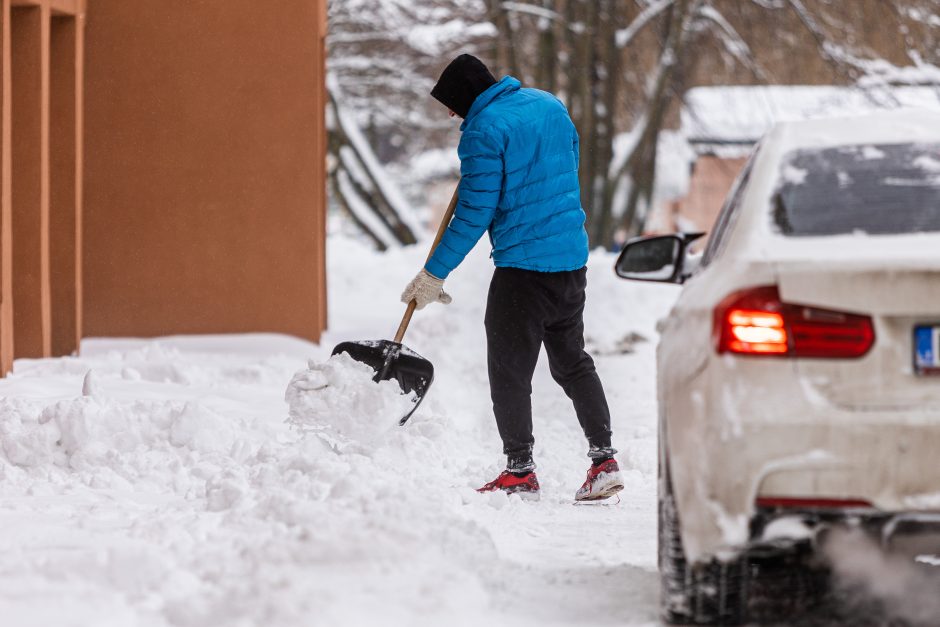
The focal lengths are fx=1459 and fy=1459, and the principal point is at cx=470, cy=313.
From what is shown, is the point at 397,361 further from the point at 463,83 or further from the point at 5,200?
the point at 5,200

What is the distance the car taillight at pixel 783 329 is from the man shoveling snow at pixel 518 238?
2.42 metres

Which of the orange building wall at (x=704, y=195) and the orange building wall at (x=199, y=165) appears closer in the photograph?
the orange building wall at (x=199, y=165)

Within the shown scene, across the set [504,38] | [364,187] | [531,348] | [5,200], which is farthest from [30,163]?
[364,187]

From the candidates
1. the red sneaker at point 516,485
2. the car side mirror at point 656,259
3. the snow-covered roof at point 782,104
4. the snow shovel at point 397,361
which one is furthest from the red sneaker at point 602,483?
the snow-covered roof at point 782,104

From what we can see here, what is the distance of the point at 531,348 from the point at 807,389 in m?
2.64

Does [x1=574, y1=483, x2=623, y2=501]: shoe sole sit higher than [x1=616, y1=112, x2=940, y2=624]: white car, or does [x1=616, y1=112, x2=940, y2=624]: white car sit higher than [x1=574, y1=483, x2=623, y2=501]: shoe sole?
[x1=616, y1=112, x2=940, y2=624]: white car

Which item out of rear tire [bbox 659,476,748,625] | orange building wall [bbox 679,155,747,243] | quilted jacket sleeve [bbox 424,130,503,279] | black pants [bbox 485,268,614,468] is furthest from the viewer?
orange building wall [bbox 679,155,747,243]

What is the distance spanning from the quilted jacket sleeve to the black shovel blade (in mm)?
530

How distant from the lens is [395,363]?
6.16 meters

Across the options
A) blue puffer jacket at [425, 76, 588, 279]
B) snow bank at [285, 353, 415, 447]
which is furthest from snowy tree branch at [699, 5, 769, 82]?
snow bank at [285, 353, 415, 447]

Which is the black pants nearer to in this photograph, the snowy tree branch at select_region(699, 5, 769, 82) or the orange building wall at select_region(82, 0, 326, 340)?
the orange building wall at select_region(82, 0, 326, 340)

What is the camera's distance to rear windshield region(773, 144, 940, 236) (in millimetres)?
3801

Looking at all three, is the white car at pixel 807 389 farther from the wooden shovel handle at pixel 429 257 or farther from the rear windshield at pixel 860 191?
the wooden shovel handle at pixel 429 257

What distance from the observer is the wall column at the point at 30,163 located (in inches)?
384
